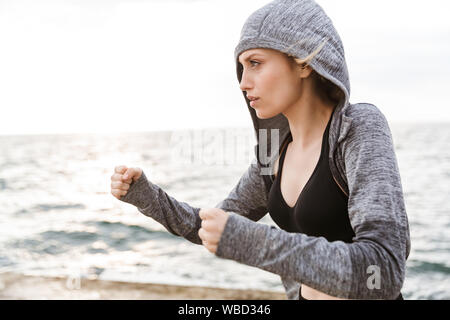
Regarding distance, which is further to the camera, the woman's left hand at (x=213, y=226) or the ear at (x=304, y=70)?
the ear at (x=304, y=70)

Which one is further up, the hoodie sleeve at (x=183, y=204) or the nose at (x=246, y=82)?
the nose at (x=246, y=82)


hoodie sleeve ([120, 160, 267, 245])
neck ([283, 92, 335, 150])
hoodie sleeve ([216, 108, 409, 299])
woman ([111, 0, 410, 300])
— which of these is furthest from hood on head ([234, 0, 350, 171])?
hoodie sleeve ([120, 160, 267, 245])

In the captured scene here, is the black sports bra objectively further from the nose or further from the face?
the nose

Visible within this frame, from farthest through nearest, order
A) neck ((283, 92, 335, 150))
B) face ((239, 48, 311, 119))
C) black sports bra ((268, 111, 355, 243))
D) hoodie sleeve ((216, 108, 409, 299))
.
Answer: neck ((283, 92, 335, 150))
face ((239, 48, 311, 119))
black sports bra ((268, 111, 355, 243))
hoodie sleeve ((216, 108, 409, 299))

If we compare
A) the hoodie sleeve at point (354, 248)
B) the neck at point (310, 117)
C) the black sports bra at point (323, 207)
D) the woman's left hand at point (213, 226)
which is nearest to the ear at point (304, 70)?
the neck at point (310, 117)

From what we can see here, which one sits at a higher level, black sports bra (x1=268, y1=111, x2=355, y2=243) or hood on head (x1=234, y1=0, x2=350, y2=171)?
hood on head (x1=234, y1=0, x2=350, y2=171)

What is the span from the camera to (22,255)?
39.4 ft

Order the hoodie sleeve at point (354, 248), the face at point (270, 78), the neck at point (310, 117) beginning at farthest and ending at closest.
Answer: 1. the neck at point (310, 117)
2. the face at point (270, 78)
3. the hoodie sleeve at point (354, 248)

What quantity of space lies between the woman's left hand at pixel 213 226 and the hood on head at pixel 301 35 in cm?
62

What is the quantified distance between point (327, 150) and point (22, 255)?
480 inches

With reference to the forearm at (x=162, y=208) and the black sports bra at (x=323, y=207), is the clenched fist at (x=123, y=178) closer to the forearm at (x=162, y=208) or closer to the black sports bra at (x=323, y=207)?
the forearm at (x=162, y=208)

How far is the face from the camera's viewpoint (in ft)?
5.38

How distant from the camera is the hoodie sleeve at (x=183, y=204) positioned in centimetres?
183
